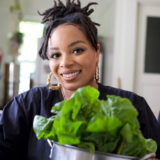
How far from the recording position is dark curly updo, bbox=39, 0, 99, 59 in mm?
969

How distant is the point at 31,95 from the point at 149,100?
3.11m

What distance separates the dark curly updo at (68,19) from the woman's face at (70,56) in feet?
0.06

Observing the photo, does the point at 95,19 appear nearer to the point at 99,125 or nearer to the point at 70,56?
the point at 70,56

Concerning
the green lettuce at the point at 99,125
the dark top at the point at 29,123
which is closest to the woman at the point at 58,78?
the dark top at the point at 29,123

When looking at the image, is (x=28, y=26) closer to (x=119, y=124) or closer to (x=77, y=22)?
(x=77, y=22)

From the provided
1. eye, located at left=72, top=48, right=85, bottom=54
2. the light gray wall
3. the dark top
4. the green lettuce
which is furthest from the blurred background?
the green lettuce

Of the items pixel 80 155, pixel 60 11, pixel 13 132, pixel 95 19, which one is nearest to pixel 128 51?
pixel 95 19

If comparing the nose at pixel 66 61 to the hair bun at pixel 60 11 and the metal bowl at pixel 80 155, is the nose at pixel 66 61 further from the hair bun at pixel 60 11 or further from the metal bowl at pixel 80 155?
the metal bowl at pixel 80 155

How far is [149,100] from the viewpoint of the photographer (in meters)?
3.99

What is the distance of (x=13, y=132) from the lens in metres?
0.97

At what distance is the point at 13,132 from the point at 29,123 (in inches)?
2.9

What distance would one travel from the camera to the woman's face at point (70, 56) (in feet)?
3.03

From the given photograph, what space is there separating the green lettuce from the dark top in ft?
1.63

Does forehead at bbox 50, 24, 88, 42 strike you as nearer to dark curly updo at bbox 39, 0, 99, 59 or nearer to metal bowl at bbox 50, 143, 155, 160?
dark curly updo at bbox 39, 0, 99, 59
